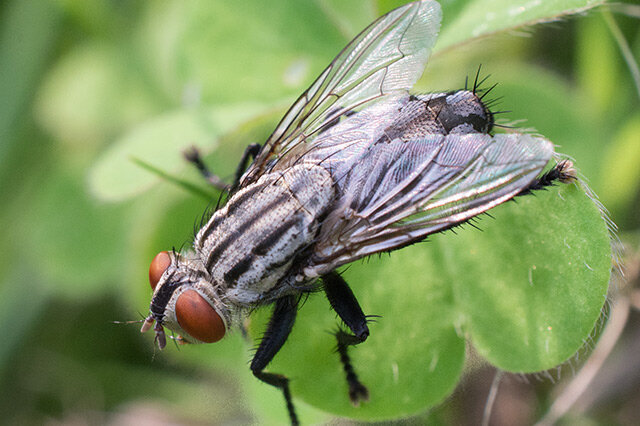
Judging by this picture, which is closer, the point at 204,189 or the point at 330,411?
the point at 330,411

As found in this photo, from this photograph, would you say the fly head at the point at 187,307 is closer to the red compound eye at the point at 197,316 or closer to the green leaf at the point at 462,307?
the red compound eye at the point at 197,316

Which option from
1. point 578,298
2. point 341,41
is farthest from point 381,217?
point 341,41

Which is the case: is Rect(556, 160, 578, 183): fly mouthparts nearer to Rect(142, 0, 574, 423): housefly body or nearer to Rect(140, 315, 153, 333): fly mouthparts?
Rect(142, 0, 574, 423): housefly body

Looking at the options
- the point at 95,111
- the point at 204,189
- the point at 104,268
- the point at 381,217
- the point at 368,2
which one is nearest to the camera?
the point at 381,217

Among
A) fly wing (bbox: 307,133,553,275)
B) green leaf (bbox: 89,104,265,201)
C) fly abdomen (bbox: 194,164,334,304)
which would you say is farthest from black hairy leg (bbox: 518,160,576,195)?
green leaf (bbox: 89,104,265,201)

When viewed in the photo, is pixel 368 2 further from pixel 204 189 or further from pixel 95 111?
pixel 95 111

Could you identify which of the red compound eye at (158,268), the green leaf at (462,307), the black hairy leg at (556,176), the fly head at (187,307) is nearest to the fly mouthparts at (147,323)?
the fly head at (187,307)
